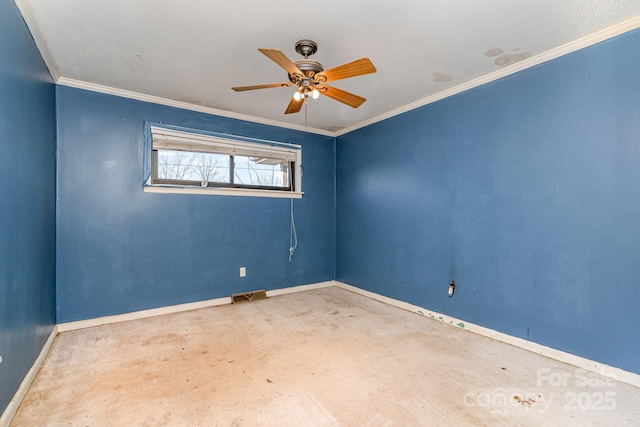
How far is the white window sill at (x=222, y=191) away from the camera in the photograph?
3281 millimetres

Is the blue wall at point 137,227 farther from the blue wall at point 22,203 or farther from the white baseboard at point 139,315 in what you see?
the blue wall at point 22,203

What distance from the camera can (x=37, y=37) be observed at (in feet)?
6.84

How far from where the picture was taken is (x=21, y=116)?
1.86 m

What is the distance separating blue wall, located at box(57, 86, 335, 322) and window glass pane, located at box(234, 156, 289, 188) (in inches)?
10.4

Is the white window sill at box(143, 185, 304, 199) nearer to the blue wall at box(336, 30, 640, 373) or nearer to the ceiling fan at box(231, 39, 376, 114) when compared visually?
the blue wall at box(336, 30, 640, 373)

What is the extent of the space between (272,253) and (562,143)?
3.30m

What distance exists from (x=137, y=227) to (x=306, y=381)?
243 centimetres

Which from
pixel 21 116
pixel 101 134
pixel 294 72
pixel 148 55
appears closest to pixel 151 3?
pixel 148 55

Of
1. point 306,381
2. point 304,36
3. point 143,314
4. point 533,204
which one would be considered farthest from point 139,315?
point 533,204

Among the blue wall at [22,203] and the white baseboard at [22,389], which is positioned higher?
the blue wall at [22,203]

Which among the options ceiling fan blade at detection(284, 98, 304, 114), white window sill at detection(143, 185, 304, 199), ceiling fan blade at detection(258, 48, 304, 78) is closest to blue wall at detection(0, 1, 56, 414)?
white window sill at detection(143, 185, 304, 199)

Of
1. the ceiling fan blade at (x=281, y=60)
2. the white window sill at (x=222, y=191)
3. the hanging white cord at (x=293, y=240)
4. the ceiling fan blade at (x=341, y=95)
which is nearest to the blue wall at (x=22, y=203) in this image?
the white window sill at (x=222, y=191)

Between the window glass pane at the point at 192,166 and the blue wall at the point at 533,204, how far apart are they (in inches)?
84.4

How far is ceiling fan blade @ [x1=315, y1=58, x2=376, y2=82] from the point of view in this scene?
1.81 metres
